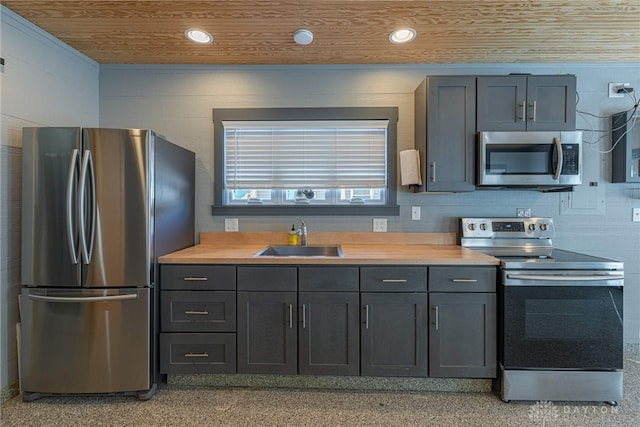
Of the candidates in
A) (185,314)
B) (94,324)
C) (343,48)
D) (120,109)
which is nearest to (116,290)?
(94,324)

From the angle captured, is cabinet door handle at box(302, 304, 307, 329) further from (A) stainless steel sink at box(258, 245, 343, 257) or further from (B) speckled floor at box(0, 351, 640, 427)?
(A) stainless steel sink at box(258, 245, 343, 257)

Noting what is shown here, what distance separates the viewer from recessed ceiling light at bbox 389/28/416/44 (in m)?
2.18

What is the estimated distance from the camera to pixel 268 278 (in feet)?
6.77

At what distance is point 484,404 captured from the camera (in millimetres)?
1978

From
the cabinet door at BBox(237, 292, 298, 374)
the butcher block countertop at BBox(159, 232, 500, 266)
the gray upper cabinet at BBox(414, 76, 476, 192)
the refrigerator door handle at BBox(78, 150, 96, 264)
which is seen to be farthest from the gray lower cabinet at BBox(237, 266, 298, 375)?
the gray upper cabinet at BBox(414, 76, 476, 192)

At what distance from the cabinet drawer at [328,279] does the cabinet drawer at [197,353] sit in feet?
2.03

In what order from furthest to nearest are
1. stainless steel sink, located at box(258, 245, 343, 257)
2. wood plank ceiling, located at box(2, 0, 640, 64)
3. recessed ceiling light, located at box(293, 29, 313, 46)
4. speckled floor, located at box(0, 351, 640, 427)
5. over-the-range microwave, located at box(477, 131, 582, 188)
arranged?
stainless steel sink, located at box(258, 245, 343, 257)
over-the-range microwave, located at box(477, 131, 582, 188)
recessed ceiling light, located at box(293, 29, 313, 46)
wood plank ceiling, located at box(2, 0, 640, 64)
speckled floor, located at box(0, 351, 640, 427)

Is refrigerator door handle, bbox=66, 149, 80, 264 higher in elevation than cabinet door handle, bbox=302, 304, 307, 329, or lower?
higher

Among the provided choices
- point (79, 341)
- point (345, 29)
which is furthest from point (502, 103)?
point (79, 341)

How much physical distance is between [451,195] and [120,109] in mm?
3071

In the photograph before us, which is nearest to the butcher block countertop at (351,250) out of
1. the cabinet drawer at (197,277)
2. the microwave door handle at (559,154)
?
the cabinet drawer at (197,277)

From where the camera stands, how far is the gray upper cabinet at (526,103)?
2293 mm

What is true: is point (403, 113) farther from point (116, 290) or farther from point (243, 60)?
point (116, 290)

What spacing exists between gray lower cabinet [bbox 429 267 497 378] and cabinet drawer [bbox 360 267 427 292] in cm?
7
